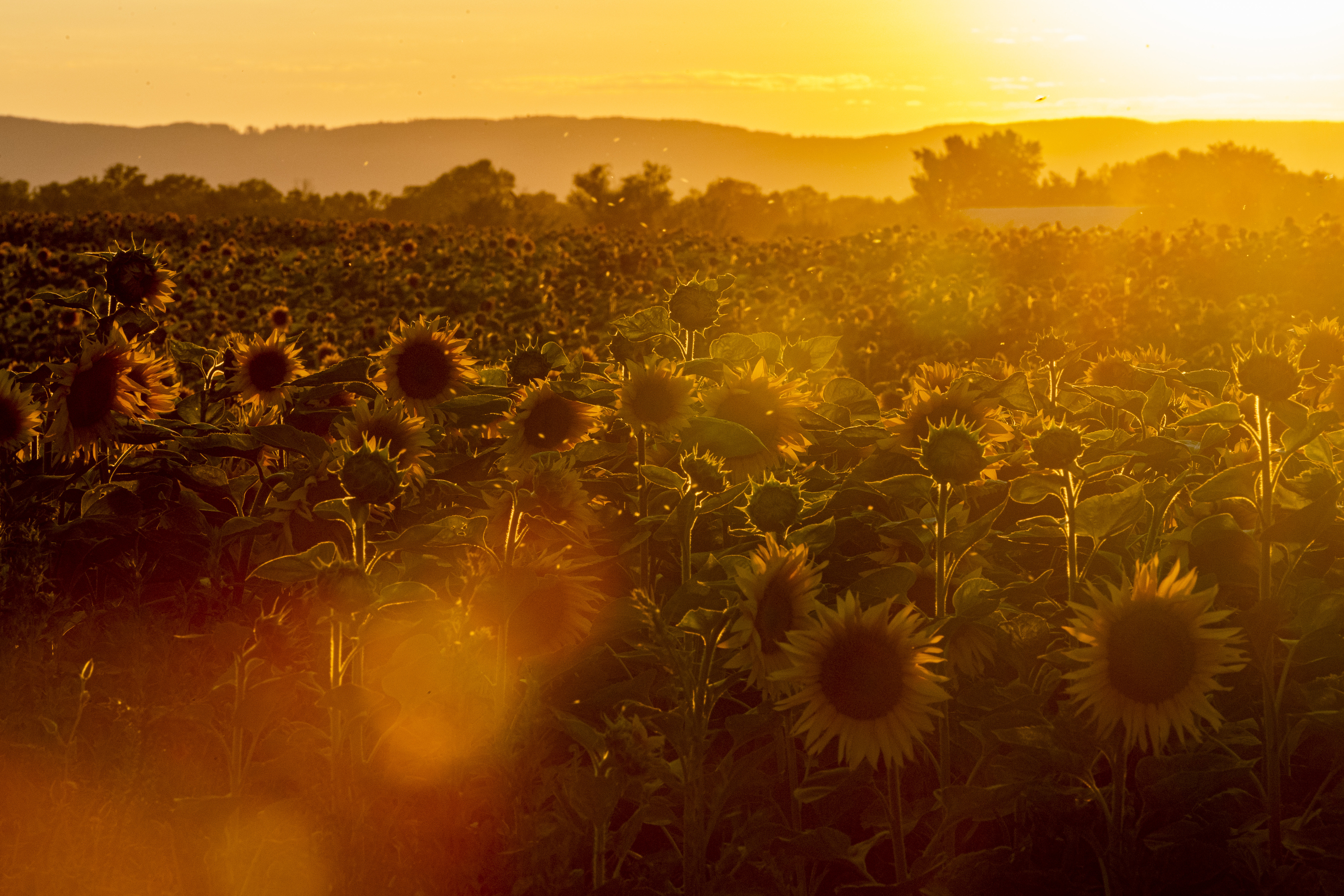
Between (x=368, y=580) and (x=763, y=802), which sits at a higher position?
(x=368, y=580)

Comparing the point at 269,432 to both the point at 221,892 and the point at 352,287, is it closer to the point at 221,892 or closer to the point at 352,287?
the point at 221,892

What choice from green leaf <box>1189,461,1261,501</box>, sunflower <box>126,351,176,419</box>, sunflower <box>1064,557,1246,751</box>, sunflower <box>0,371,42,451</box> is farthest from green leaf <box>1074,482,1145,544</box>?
sunflower <box>0,371,42,451</box>

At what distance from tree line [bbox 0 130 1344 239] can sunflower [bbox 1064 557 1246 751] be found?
626 inches

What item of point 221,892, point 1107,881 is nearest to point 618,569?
point 221,892

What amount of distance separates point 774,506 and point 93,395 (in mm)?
2005

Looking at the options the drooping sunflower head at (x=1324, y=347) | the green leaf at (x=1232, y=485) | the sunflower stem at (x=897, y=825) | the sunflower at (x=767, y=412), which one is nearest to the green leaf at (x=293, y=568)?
the sunflower at (x=767, y=412)

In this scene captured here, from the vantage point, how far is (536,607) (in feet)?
7.89

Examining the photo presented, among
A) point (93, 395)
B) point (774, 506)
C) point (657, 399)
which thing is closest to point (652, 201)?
point (93, 395)

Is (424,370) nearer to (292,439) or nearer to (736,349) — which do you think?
(292,439)

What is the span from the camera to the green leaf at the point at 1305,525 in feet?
7.26

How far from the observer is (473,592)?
249 cm

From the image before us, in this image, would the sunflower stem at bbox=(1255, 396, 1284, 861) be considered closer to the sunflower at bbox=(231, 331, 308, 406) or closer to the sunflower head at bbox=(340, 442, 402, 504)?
the sunflower head at bbox=(340, 442, 402, 504)

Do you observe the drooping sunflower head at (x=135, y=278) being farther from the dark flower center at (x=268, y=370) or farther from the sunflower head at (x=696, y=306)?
the sunflower head at (x=696, y=306)

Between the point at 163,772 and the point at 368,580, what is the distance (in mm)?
952
